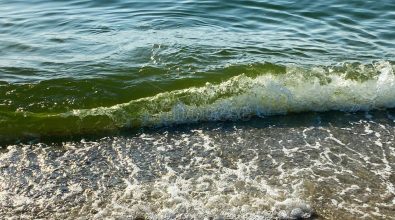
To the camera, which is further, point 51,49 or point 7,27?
point 7,27

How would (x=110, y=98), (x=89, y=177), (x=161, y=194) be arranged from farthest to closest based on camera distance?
1. (x=110, y=98)
2. (x=89, y=177)
3. (x=161, y=194)

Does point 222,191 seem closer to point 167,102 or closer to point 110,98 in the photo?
point 167,102

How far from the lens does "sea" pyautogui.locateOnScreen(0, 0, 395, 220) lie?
5477 mm

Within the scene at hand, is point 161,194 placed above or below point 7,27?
below

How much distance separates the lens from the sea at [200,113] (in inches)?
216

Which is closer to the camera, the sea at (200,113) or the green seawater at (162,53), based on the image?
the sea at (200,113)

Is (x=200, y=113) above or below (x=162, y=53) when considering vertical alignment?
below

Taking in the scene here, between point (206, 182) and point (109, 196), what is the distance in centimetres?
115

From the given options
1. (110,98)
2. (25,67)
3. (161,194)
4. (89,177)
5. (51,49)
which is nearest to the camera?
(161,194)

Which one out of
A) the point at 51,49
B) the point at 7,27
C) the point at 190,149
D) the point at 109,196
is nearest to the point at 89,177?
the point at 109,196

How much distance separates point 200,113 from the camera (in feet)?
25.2

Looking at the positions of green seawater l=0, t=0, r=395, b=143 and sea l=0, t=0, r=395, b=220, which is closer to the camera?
sea l=0, t=0, r=395, b=220

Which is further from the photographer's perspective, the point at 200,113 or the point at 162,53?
the point at 162,53

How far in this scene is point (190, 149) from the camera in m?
6.63
